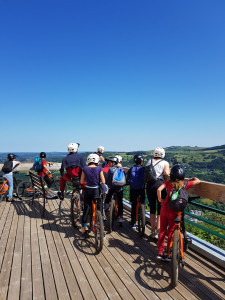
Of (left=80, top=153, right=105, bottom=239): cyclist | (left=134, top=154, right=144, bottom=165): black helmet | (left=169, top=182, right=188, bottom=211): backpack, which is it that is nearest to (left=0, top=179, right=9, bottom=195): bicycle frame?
(left=80, top=153, right=105, bottom=239): cyclist

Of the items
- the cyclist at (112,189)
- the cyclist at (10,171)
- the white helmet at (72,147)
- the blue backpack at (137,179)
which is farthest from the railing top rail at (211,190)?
the cyclist at (10,171)

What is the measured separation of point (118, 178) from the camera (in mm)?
5117

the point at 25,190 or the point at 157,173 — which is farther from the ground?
the point at 157,173

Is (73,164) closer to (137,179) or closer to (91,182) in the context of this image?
(91,182)

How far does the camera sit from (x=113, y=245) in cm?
436

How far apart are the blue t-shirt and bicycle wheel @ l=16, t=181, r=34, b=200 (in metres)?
4.84

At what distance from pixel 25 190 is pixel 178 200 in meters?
7.16

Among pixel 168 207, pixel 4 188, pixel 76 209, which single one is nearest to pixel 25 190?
pixel 4 188

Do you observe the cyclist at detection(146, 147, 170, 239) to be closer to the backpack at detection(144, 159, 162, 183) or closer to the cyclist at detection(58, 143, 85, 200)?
the backpack at detection(144, 159, 162, 183)

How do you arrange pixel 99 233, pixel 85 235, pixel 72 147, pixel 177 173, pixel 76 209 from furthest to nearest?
pixel 72 147
pixel 76 209
pixel 85 235
pixel 99 233
pixel 177 173

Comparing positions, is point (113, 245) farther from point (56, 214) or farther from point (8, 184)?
point (8, 184)

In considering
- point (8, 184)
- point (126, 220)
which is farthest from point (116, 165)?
point (8, 184)

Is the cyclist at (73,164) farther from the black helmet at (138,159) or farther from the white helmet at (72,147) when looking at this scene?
the black helmet at (138,159)

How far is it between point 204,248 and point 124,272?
1731 millimetres
